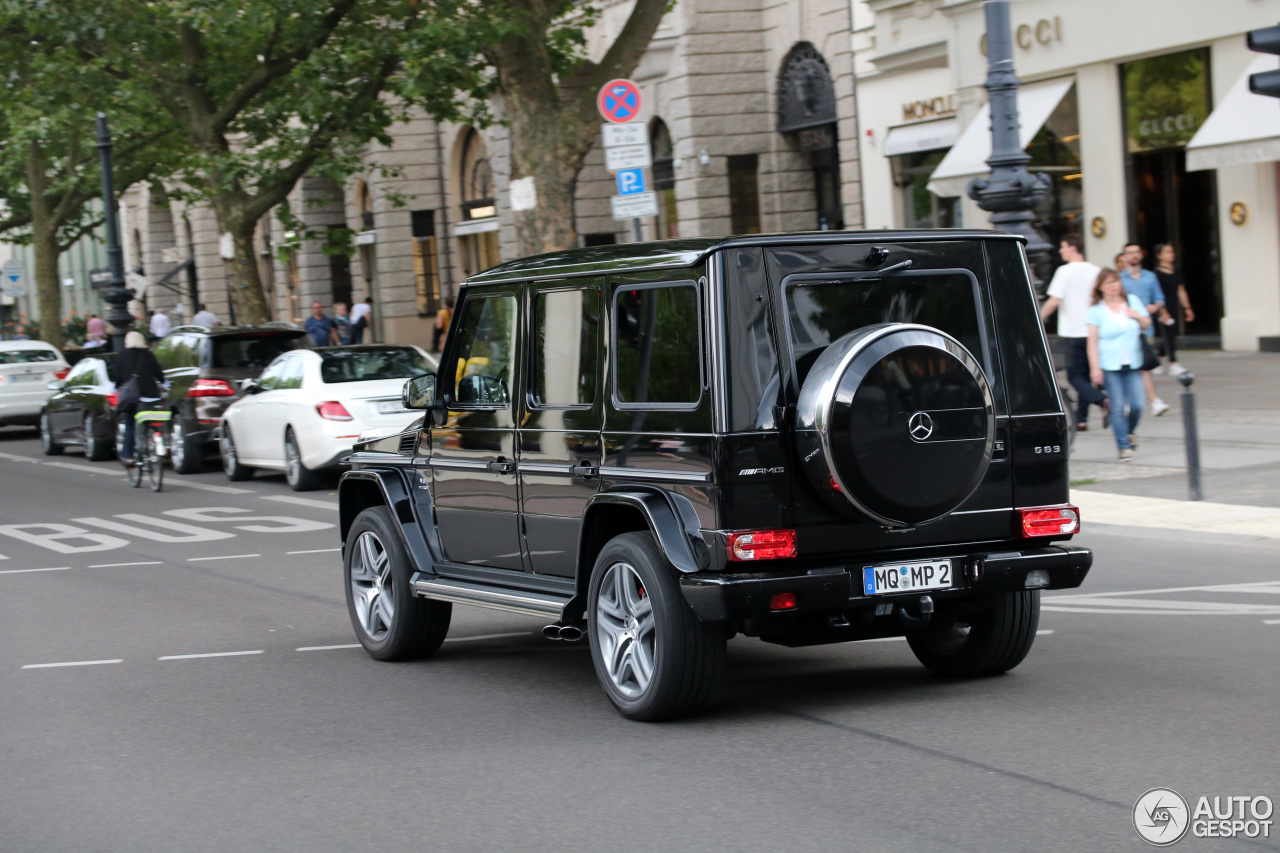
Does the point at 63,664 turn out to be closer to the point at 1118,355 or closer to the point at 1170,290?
the point at 1118,355

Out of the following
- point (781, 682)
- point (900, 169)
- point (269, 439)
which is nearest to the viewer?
point (781, 682)

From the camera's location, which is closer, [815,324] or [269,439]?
[815,324]

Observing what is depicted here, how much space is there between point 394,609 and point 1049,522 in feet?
10.2

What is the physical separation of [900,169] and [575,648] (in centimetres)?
2170

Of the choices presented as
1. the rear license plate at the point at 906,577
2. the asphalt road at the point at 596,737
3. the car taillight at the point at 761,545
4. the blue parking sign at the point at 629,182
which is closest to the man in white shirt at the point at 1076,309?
the blue parking sign at the point at 629,182

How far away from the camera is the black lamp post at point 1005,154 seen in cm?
1425

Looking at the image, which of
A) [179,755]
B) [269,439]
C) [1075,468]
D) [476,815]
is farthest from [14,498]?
[476,815]

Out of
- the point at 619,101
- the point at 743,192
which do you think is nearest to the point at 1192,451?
the point at 619,101

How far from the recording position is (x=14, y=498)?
61.5 feet

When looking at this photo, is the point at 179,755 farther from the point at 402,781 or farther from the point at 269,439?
the point at 269,439

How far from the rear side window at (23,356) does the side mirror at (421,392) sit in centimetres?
2303

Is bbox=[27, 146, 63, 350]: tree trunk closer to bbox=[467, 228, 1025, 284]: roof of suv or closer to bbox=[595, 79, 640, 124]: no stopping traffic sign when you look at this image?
bbox=[595, 79, 640, 124]: no stopping traffic sign

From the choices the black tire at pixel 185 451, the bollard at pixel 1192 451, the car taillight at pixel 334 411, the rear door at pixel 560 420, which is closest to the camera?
the rear door at pixel 560 420

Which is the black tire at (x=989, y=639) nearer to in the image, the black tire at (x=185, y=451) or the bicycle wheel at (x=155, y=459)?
the bicycle wheel at (x=155, y=459)
